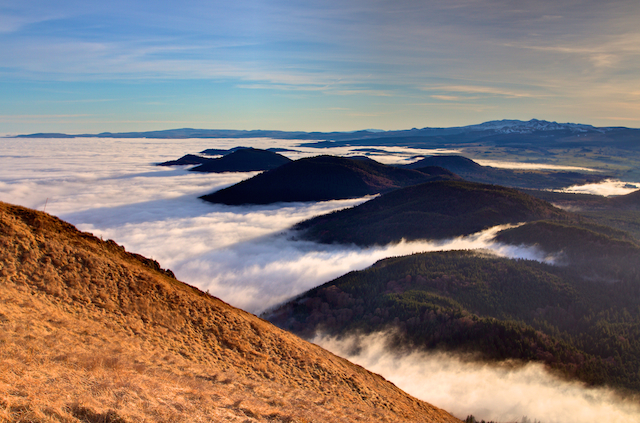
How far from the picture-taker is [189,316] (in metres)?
23.1

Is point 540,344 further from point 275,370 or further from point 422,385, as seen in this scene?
point 275,370

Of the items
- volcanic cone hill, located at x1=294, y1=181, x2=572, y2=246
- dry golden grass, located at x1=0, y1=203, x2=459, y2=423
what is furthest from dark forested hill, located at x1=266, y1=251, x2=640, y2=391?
volcanic cone hill, located at x1=294, y1=181, x2=572, y2=246

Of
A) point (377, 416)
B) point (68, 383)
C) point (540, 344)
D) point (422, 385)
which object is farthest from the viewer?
point (540, 344)

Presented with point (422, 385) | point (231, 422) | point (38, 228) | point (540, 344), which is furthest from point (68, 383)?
point (540, 344)

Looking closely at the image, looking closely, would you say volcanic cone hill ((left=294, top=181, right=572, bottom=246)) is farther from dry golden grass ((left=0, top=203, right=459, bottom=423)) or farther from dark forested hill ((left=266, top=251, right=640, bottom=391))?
dry golden grass ((left=0, top=203, right=459, bottom=423))

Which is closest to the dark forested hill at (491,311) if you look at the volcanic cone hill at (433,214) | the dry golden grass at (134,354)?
the dry golden grass at (134,354)

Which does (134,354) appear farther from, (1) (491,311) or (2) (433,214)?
(2) (433,214)

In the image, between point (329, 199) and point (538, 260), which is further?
point (329, 199)

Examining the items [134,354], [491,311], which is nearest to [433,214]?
[491,311]

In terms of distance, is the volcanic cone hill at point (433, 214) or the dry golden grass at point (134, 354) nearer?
the dry golden grass at point (134, 354)

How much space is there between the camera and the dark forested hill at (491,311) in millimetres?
47906

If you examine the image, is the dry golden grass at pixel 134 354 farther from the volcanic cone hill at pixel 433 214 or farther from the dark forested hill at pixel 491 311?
the volcanic cone hill at pixel 433 214

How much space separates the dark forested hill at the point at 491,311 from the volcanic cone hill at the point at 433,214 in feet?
97.8

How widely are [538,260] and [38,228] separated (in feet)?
283
